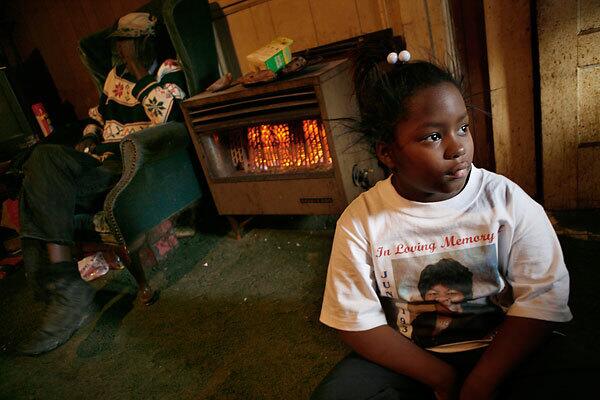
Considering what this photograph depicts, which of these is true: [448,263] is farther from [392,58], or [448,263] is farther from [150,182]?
[150,182]

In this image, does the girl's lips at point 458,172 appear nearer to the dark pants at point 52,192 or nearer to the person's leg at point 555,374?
the person's leg at point 555,374

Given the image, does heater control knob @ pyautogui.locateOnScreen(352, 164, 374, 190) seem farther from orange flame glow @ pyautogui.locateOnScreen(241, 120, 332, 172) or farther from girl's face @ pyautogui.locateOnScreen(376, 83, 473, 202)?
girl's face @ pyautogui.locateOnScreen(376, 83, 473, 202)

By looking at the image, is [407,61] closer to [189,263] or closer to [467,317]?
[467,317]

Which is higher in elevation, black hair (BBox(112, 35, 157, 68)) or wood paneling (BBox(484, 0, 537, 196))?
black hair (BBox(112, 35, 157, 68))

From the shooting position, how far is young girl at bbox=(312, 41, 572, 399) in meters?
0.94

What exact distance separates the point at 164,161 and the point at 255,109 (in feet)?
2.55

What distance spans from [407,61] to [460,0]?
1561 mm

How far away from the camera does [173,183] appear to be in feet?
8.66

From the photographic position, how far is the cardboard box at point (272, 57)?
214cm

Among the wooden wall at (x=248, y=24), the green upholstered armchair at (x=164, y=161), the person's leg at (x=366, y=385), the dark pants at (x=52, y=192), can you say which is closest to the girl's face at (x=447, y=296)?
the person's leg at (x=366, y=385)

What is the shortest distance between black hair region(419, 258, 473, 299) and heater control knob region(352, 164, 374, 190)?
1.29m

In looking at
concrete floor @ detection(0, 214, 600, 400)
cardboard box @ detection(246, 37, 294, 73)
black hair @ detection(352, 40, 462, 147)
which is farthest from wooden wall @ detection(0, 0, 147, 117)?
black hair @ detection(352, 40, 462, 147)

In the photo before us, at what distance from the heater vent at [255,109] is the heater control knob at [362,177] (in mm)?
461

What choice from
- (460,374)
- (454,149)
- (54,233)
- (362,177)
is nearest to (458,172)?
(454,149)
